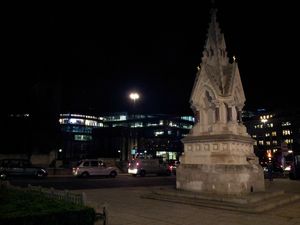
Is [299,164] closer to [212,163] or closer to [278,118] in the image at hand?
[212,163]

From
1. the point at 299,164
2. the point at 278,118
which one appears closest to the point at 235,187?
the point at 299,164

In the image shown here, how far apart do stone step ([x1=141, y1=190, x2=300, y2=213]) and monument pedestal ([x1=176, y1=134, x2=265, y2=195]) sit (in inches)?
30.9

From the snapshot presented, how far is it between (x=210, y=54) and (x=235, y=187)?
649 cm

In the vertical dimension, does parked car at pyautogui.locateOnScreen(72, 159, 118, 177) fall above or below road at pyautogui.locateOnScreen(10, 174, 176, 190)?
above

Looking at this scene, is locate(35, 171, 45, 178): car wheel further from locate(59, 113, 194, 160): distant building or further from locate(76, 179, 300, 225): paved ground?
locate(59, 113, 194, 160): distant building

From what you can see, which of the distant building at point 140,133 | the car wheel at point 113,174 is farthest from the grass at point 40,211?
the distant building at point 140,133

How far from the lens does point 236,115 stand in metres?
15.5

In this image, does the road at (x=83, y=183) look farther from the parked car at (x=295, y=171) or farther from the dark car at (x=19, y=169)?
the parked car at (x=295, y=171)

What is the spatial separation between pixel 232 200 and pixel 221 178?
1.78 m

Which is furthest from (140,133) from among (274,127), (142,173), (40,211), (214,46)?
(40,211)

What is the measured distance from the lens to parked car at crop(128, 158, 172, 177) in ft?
113

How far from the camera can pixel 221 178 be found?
1313cm

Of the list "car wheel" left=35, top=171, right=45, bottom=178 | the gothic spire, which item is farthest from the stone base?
"car wheel" left=35, top=171, right=45, bottom=178

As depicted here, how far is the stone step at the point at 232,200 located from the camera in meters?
10.9
